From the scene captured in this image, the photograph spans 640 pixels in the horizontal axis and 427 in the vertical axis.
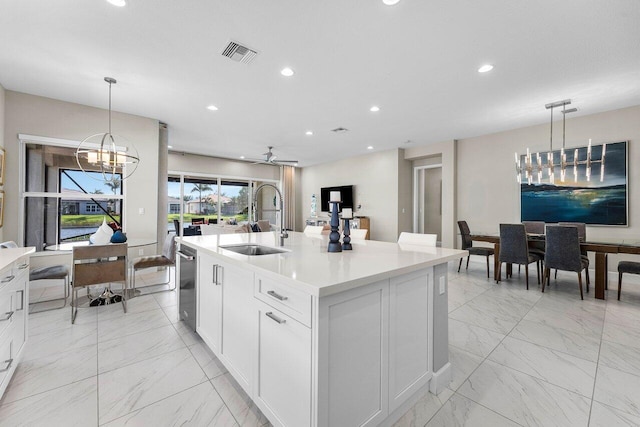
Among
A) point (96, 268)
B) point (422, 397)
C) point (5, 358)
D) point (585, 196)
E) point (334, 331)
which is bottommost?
point (422, 397)

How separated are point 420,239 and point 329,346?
1.52 m

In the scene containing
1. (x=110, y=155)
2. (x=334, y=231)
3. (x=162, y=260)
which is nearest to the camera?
(x=334, y=231)

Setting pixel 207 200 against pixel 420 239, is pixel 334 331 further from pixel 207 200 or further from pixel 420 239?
pixel 207 200

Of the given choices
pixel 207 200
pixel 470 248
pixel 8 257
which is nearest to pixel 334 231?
pixel 8 257

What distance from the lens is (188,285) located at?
2.49m

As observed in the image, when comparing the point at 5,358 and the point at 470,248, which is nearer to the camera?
the point at 5,358

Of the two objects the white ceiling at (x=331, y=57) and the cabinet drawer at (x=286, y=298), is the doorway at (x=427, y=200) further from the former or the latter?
the cabinet drawer at (x=286, y=298)

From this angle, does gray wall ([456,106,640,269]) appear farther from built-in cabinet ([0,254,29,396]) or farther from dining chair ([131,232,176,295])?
built-in cabinet ([0,254,29,396])

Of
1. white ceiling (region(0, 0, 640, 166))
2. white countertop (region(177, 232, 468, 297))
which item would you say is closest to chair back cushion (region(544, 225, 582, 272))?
white ceiling (region(0, 0, 640, 166))

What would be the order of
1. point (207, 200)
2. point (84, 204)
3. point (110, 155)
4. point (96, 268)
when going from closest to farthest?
1. point (96, 268)
2. point (110, 155)
3. point (84, 204)
4. point (207, 200)

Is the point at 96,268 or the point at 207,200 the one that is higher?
the point at 207,200

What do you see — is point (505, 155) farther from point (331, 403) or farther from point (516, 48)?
point (331, 403)

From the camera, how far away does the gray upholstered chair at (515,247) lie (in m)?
3.93

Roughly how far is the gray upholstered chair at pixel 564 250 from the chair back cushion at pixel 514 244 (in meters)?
0.26
